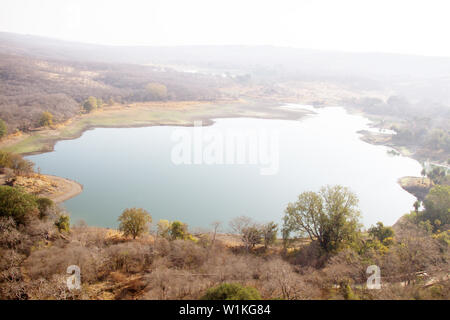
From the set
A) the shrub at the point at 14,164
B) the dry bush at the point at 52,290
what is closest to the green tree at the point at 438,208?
the dry bush at the point at 52,290

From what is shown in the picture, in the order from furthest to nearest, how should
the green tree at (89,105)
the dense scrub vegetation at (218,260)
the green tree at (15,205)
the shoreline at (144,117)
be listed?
1. the green tree at (89,105)
2. the shoreline at (144,117)
3. the green tree at (15,205)
4. the dense scrub vegetation at (218,260)

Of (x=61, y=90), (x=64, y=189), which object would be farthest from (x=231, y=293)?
(x=61, y=90)

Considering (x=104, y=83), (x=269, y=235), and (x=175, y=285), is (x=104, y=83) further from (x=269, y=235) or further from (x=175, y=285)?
(x=175, y=285)

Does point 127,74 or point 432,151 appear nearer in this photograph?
point 432,151

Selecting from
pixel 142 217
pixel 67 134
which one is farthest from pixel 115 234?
pixel 67 134

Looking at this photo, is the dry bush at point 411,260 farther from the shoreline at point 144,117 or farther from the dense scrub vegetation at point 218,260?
the shoreline at point 144,117

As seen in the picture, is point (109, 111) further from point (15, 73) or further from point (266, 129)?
point (266, 129)
